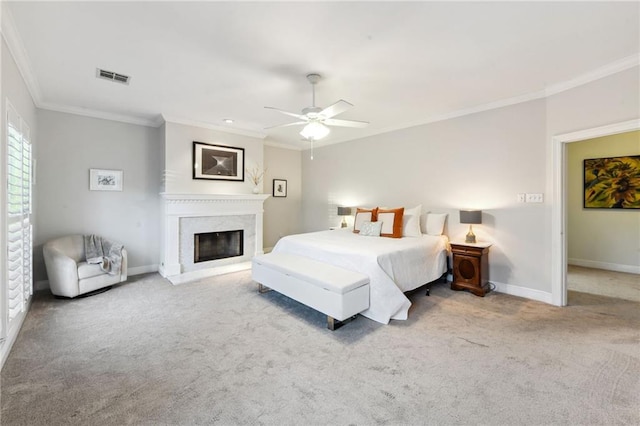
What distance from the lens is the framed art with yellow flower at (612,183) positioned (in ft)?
15.1

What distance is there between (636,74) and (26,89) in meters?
6.42

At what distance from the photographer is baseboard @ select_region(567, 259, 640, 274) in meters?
4.62

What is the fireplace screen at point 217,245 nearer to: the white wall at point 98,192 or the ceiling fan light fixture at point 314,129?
the white wall at point 98,192

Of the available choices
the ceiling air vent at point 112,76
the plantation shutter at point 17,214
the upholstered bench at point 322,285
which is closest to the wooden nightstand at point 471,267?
the upholstered bench at point 322,285

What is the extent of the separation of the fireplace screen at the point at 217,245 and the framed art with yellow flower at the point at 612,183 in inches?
256

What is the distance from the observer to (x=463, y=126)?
13.7 ft

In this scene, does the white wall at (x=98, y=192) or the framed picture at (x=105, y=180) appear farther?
the framed picture at (x=105, y=180)

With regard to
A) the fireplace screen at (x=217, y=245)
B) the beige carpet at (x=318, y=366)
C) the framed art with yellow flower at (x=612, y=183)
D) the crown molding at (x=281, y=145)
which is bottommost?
the beige carpet at (x=318, y=366)

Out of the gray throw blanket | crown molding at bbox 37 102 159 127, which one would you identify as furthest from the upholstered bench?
crown molding at bbox 37 102 159 127

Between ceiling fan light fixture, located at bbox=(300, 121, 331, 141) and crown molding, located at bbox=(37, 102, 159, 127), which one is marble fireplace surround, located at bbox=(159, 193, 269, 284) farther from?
ceiling fan light fixture, located at bbox=(300, 121, 331, 141)

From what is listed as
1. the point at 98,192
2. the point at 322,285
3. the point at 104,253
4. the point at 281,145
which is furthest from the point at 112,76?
the point at 281,145

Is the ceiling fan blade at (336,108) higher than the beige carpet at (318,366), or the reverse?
the ceiling fan blade at (336,108)

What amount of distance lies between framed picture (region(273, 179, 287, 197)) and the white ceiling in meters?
2.75

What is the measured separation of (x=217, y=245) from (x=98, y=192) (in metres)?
2.02
